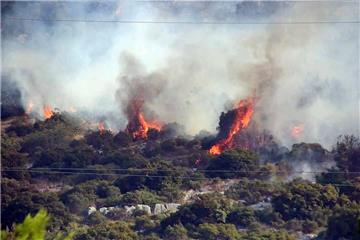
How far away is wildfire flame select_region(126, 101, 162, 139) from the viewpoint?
1911 inches

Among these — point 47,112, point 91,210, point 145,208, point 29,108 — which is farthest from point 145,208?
point 29,108

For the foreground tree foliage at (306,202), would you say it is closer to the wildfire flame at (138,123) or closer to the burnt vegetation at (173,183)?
the burnt vegetation at (173,183)

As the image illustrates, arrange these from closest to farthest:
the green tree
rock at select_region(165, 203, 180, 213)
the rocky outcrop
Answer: the rocky outcrop → rock at select_region(165, 203, 180, 213) → the green tree

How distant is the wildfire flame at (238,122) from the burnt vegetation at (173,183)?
1.14 ft

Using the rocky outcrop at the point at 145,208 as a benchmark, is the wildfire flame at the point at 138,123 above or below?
above

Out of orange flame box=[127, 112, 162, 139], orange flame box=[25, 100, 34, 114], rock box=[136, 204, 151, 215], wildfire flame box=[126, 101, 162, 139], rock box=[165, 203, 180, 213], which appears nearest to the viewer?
rock box=[136, 204, 151, 215]

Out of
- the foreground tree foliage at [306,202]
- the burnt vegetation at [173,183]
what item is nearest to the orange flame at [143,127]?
the burnt vegetation at [173,183]

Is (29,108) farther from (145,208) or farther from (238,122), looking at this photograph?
(145,208)

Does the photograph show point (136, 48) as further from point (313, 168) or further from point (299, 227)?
point (299, 227)

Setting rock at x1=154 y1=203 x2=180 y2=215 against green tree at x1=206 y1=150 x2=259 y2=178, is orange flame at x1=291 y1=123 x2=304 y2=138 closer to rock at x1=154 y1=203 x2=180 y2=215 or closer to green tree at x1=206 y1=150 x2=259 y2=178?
green tree at x1=206 y1=150 x2=259 y2=178

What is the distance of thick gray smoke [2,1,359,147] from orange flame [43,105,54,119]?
49 centimetres

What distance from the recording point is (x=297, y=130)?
158 feet

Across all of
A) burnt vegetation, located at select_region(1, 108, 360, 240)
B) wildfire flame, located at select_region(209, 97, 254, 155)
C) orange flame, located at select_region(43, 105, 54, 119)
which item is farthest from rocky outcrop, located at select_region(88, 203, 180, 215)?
orange flame, located at select_region(43, 105, 54, 119)

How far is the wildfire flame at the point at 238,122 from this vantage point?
46.1 metres
